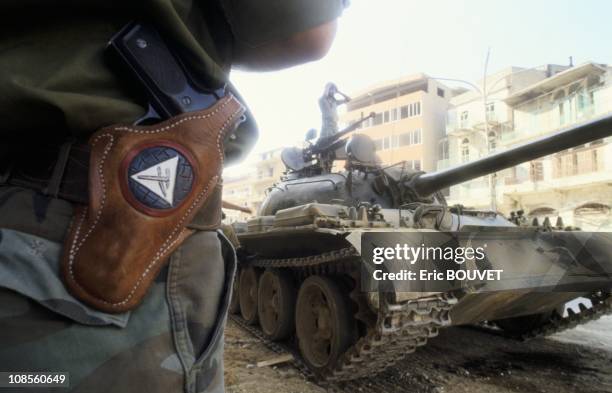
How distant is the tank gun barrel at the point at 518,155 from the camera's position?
3885 mm

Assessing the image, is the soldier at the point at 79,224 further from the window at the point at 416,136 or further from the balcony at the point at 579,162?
the window at the point at 416,136

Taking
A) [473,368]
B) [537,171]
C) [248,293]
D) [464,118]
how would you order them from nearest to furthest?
1. [473,368]
2. [248,293]
3. [537,171]
4. [464,118]

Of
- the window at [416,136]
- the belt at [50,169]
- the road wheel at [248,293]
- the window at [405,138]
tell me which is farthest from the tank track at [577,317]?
the window at [405,138]

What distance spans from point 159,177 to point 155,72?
0.24 metres

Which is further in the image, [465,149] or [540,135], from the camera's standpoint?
[465,149]

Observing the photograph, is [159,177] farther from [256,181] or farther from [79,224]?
[256,181]

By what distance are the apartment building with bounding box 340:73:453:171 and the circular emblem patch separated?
98.5 ft

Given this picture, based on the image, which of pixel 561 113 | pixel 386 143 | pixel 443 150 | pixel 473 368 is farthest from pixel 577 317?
pixel 386 143

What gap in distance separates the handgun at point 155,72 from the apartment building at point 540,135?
18.6 m

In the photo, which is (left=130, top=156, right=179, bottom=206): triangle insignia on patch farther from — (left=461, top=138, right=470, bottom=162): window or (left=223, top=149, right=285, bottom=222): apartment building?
(left=223, top=149, right=285, bottom=222): apartment building

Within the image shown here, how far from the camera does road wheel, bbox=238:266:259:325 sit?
21.4 ft

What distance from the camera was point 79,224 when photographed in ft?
3.01

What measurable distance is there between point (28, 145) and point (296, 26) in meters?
0.66

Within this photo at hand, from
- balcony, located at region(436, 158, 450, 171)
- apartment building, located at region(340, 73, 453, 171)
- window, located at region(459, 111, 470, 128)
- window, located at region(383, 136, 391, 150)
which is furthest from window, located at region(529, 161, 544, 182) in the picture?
window, located at region(383, 136, 391, 150)
